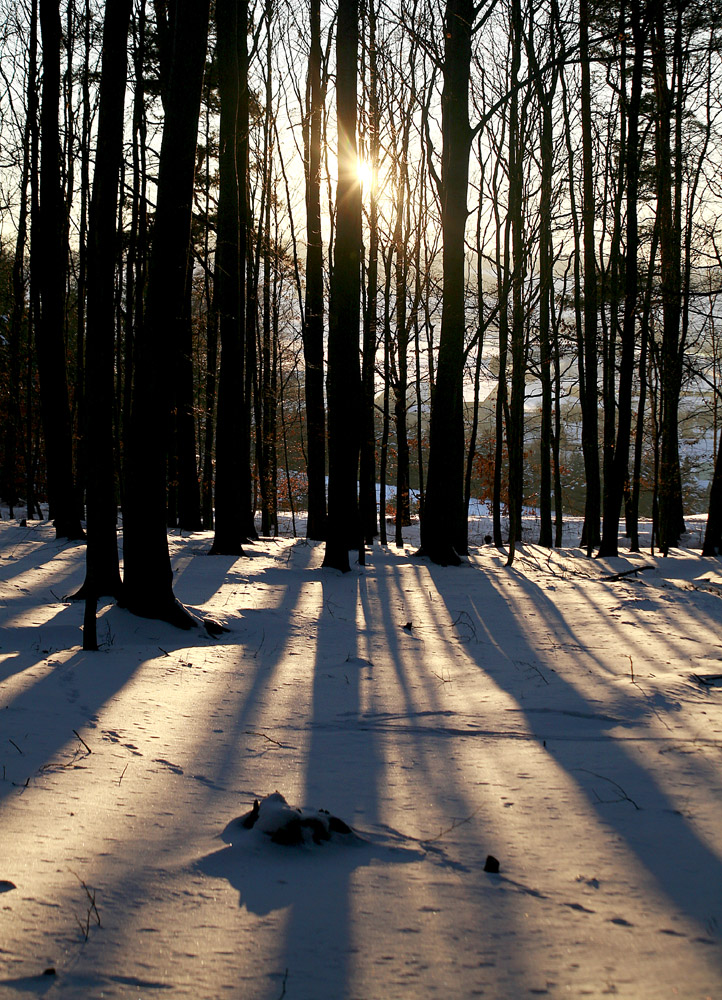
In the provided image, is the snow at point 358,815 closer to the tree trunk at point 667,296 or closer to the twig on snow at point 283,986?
the twig on snow at point 283,986

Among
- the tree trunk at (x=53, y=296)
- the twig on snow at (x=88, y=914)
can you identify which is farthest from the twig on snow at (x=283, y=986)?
the tree trunk at (x=53, y=296)

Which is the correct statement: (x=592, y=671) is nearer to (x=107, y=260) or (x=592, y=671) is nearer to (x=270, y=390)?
(x=107, y=260)

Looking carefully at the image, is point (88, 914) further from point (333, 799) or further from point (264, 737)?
point (264, 737)

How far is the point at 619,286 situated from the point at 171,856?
16.6 m

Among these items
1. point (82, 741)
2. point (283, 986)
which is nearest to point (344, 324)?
point (82, 741)

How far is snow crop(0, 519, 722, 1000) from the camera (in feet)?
5.71

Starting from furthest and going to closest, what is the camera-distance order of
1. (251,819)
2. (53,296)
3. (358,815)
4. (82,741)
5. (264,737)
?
(53,296) → (264,737) → (82,741) → (358,815) → (251,819)

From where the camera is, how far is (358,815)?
263 centimetres

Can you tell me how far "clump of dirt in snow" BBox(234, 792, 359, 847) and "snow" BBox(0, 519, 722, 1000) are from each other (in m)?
0.02

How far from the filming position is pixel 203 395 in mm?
27359

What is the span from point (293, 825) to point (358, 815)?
36 cm

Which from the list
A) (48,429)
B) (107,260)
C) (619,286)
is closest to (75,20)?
(48,429)

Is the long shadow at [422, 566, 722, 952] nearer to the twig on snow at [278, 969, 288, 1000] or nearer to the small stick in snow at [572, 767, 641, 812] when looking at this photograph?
the small stick in snow at [572, 767, 641, 812]

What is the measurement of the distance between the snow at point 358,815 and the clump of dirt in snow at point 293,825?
2cm
